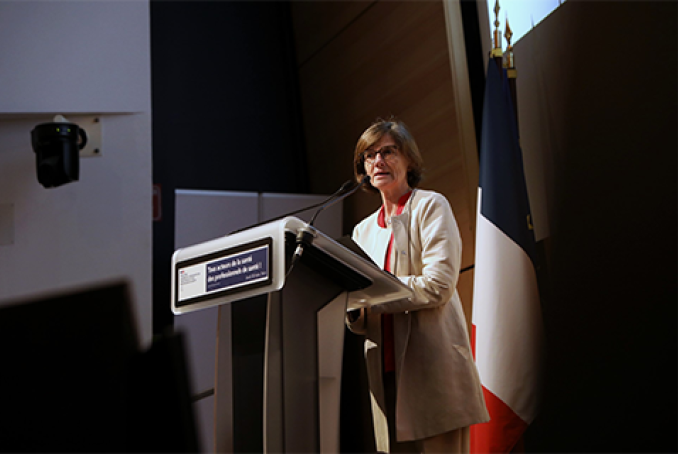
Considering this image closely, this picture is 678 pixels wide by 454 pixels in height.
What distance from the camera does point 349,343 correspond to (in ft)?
7.73

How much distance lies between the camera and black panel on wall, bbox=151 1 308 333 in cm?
378

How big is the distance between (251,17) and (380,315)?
9.63ft

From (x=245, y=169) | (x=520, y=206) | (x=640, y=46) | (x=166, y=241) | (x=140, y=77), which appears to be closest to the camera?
(x=640, y=46)

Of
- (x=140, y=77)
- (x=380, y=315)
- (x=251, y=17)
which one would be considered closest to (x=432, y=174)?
(x=380, y=315)

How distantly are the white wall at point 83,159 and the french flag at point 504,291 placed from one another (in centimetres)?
142

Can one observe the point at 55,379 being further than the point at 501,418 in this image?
No

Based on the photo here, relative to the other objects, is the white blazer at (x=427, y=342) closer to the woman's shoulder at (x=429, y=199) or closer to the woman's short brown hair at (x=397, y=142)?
the woman's shoulder at (x=429, y=199)

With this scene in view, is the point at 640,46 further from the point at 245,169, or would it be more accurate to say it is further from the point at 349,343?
the point at 245,169

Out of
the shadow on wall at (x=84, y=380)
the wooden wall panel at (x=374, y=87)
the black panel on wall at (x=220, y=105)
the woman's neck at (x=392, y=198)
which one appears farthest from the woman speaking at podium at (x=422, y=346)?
the black panel on wall at (x=220, y=105)

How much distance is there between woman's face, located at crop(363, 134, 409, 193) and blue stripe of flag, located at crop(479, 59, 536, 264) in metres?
0.37

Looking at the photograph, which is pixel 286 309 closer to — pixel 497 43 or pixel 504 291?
pixel 504 291

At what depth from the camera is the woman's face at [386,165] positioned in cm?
213

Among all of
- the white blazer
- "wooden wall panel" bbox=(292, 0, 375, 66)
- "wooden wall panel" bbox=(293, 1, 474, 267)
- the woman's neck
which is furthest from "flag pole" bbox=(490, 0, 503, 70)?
"wooden wall panel" bbox=(292, 0, 375, 66)

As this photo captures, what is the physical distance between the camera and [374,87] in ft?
11.4
